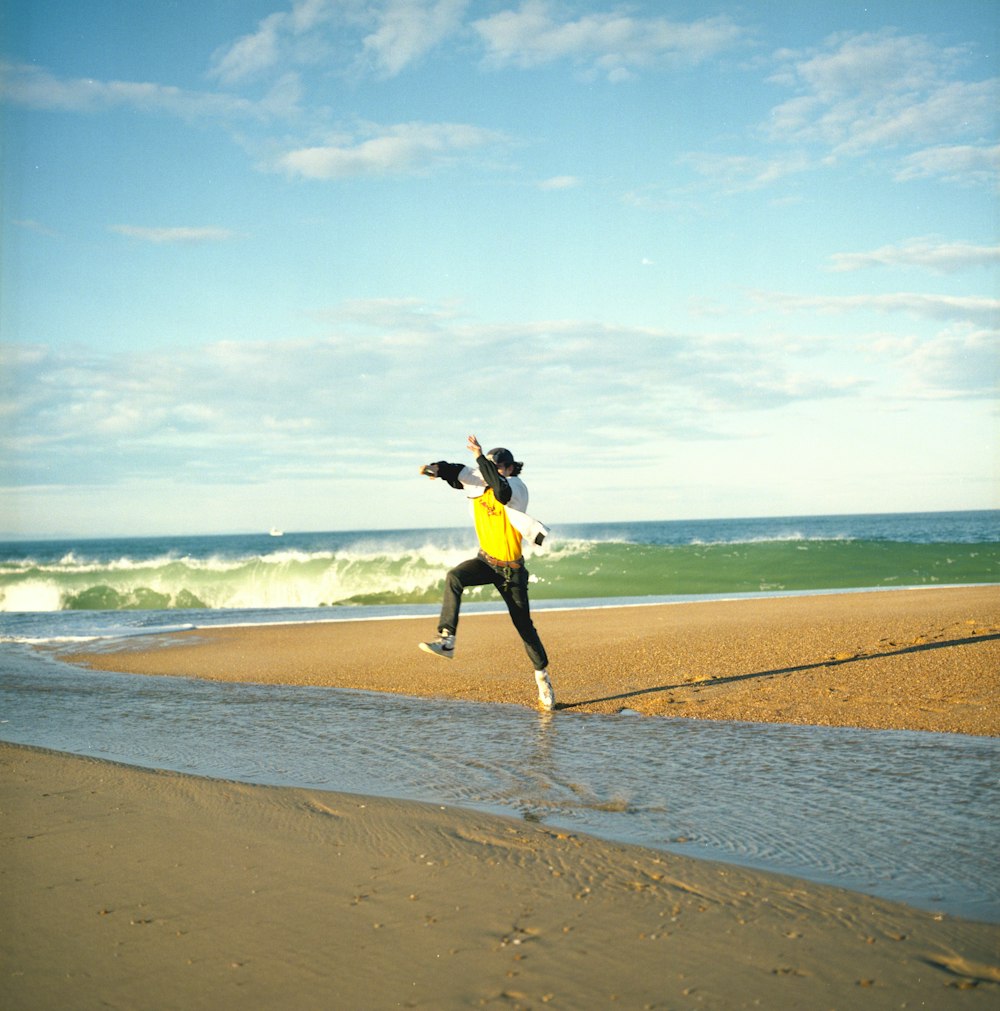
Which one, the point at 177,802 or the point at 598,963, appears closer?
the point at 598,963

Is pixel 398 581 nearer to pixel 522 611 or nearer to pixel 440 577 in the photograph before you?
pixel 440 577

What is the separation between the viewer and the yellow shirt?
8469 millimetres

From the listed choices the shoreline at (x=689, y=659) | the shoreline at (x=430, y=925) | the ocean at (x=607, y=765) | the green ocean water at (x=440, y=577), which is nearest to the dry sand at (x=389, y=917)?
the shoreline at (x=430, y=925)

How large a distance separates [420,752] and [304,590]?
24.5 metres

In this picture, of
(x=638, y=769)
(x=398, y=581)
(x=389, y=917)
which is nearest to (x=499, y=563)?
(x=638, y=769)

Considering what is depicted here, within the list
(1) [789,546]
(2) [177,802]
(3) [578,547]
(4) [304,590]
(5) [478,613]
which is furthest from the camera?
(3) [578,547]

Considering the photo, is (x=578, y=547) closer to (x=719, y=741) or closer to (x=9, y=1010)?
(x=719, y=741)

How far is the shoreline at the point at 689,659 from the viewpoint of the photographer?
8.29m

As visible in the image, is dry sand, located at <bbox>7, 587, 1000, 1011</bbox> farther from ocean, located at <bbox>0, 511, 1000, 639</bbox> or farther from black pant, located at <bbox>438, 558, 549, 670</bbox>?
ocean, located at <bbox>0, 511, 1000, 639</bbox>

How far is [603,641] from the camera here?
13.5 meters

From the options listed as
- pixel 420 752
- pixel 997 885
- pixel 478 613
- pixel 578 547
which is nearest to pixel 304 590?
pixel 478 613

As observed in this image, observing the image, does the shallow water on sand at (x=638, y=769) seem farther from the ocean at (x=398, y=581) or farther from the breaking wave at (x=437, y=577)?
the breaking wave at (x=437, y=577)

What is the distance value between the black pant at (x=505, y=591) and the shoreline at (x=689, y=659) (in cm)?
65

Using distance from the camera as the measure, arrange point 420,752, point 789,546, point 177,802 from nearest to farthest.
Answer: point 177,802
point 420,752
point 789,546
